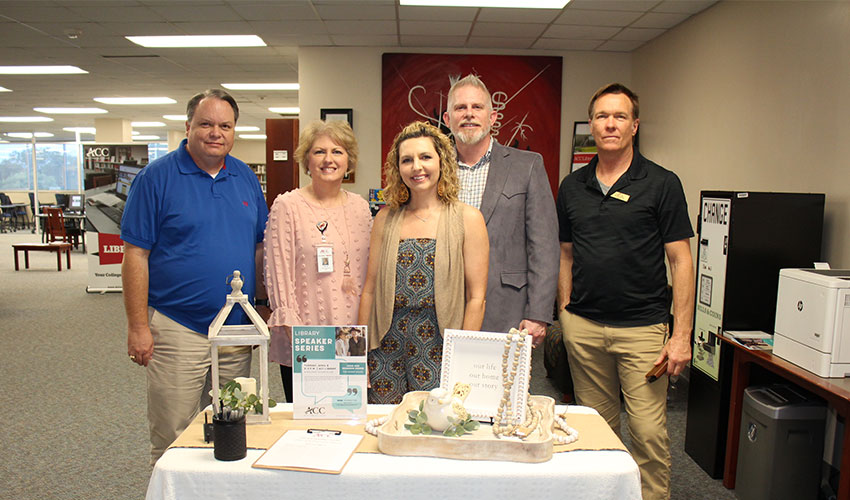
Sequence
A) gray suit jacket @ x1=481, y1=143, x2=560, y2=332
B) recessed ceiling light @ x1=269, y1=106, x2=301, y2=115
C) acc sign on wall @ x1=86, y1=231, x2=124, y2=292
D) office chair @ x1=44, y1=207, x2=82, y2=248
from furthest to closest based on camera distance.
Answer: recessed ceiling light @ x1=269, y1=106, x2=301, y2=115 → office chair @ x1=44, y1=207, x2=82, y2=248 → acc sign on wall @ x1=86, y1=231, x2=124, y2=292 → gray suit jacket @ x1=481, y1=143, x2=560, y2=332

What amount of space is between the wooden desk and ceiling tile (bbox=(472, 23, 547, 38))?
12.0 ft

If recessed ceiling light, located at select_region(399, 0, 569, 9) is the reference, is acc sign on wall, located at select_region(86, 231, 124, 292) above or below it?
below

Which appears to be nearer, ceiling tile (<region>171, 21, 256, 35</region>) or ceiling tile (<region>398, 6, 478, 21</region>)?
ceiling tile (<region>398, 6, 478, 21</region>)

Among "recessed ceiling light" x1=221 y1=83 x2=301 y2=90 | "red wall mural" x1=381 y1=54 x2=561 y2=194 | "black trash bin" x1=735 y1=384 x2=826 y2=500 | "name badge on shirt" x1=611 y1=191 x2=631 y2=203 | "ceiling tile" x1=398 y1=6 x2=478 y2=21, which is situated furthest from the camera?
"recessed ceiling light" x1=221 y1=83 x2=301 y2=90

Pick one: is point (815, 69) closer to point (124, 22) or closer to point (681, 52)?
point (681, 52)

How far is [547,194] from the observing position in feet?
7.05

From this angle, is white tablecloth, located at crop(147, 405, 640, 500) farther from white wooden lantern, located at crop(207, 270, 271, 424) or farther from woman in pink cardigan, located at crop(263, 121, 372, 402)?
woman in pink cardigan, located at crop(263, 121, 372, 402)

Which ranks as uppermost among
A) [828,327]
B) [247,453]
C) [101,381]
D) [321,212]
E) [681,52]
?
[681,52]

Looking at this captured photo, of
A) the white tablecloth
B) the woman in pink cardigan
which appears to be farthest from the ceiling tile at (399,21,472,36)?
the white tablecloth

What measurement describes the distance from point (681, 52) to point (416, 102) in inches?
104

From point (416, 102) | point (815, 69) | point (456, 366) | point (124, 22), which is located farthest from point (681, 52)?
point (124, 22)

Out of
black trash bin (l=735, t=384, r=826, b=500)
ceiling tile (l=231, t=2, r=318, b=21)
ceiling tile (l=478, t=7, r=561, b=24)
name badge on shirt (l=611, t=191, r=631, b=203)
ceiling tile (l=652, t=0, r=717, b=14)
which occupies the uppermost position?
ceiling tile (l=478, t=7, r=561, b=24)

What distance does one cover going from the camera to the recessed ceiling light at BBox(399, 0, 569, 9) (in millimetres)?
4852

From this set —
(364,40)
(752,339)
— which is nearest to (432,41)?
(364,40)
